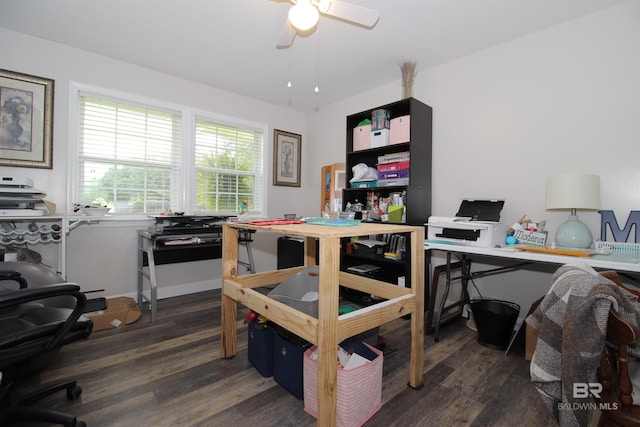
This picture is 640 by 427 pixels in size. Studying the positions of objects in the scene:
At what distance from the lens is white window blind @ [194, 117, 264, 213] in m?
3.42

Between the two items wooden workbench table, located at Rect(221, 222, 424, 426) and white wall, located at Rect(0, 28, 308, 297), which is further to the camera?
white wall, located at Rect(0, 28, 308, 297)

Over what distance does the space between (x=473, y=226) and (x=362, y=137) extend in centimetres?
148

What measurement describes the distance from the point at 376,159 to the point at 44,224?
3.16 m

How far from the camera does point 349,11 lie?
1739 millimetres

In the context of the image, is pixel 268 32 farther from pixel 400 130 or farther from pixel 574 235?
pixel 574 235

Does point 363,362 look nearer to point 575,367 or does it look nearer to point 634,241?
point 575,367

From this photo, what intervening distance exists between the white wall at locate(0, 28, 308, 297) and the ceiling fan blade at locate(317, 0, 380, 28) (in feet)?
7.05

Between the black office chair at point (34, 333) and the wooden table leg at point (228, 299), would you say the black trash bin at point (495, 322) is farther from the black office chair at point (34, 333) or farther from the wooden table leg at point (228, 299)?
the black office chair at point (34, 333)

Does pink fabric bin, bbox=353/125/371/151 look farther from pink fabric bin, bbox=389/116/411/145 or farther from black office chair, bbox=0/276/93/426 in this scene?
black office chair, bbox=0/276/93/426

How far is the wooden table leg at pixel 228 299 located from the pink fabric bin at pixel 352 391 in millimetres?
669

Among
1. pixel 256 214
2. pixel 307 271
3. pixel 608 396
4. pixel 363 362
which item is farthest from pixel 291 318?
pixel 256 214

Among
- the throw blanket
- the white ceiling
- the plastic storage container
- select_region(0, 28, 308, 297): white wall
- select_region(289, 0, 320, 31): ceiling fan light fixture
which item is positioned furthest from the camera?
select_region(0, 28, 308, 297): white wall

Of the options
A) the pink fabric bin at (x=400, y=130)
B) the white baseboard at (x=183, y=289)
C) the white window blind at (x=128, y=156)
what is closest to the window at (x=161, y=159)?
the white window blind at (x=128, y=156)

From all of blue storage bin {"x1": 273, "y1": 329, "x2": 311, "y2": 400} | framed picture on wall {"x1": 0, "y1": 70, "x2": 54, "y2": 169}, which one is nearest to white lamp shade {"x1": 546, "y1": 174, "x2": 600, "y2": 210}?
blue storage bin {"x1": 273, "y1": 329, "x2": 311, "y2": 400}
